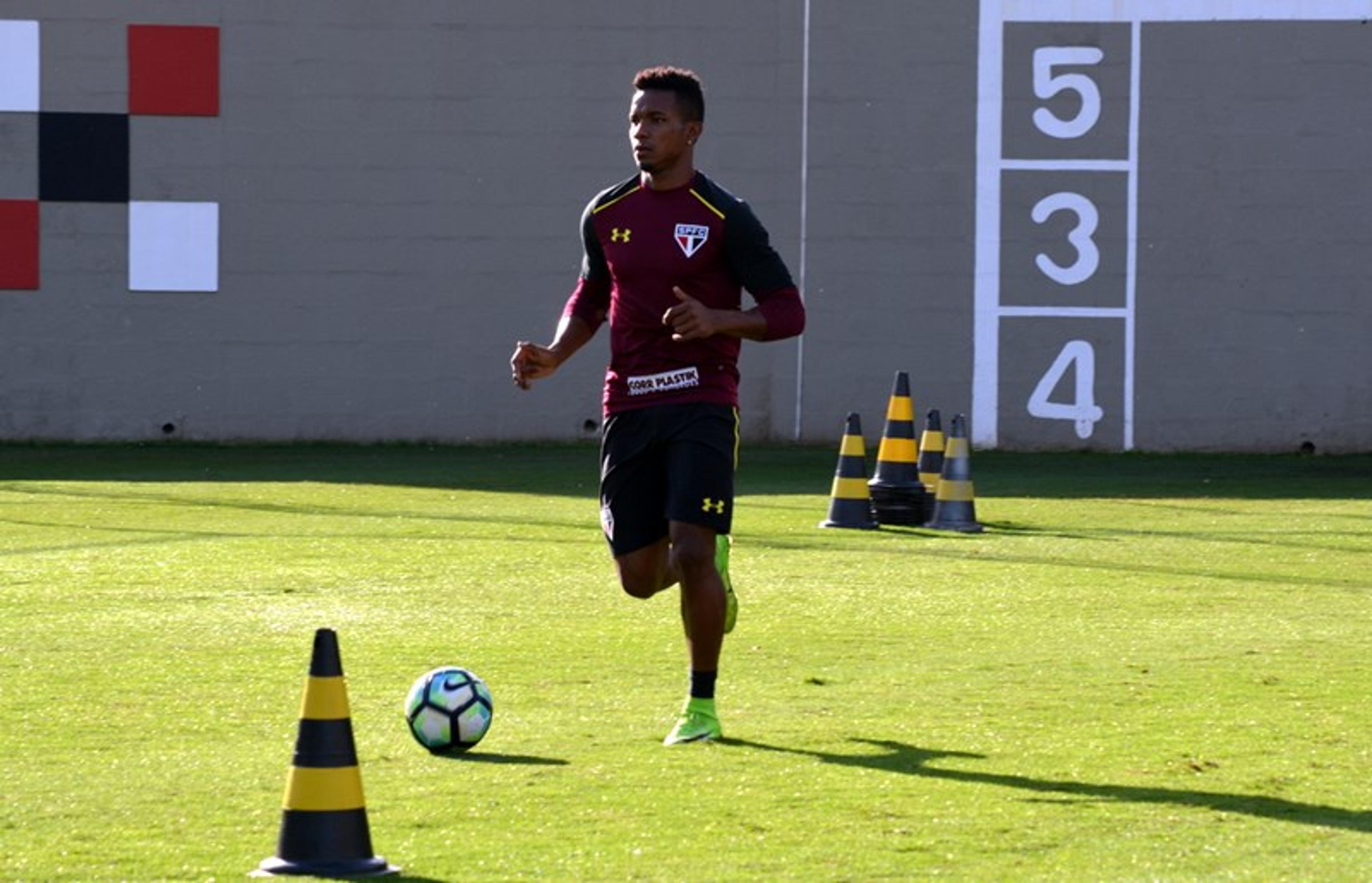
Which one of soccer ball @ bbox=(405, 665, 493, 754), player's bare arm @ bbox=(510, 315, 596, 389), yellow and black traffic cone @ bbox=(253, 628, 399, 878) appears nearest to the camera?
yellow and black traffic cone @ bbox=(253, 628, 399, 878)

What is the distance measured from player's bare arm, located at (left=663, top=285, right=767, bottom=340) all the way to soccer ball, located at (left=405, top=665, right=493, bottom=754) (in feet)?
3.70

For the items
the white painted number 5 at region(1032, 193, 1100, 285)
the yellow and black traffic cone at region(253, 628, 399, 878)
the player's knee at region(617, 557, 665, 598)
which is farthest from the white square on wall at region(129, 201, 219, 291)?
the yellow and black traffic cone at region(253, 628, 399, 878)

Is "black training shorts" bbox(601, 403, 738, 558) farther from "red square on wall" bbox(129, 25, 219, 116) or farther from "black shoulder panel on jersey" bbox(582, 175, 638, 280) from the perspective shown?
"red square on wall" bbox(129, 25, 219, 116)

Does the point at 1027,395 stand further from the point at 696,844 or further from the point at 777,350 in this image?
the point at 696,844

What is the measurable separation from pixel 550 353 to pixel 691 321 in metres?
0.74

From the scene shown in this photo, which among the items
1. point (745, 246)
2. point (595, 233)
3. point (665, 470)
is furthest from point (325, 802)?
point (595, 233)

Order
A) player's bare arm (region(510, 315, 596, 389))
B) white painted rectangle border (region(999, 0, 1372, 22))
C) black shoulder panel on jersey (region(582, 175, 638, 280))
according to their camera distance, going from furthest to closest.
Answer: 1. white painted rectangle border (region(999, 0, 1372, 22))
2. player's bare arm (region(510, 315, 596, 389))
3. black shoulder panel on jersey (region(582, 175, 638, 280))

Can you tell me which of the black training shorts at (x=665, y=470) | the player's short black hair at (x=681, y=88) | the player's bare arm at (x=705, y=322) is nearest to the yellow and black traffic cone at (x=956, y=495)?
the black training shorts at (x=665, y=470)

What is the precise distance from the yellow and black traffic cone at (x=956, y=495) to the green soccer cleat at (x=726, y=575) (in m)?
6.20

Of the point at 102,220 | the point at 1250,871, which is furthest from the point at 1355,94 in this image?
the point at 1250,871

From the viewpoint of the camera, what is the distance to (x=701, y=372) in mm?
7281

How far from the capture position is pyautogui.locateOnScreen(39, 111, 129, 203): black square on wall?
2262cm

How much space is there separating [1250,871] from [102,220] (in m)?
18.8

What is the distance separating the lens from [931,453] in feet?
51.5
